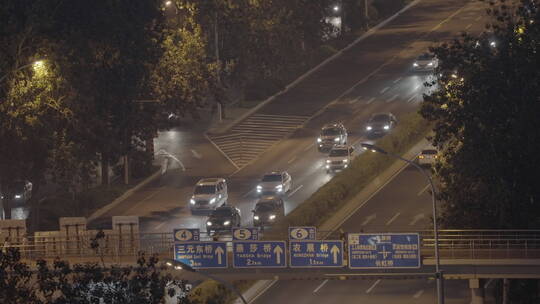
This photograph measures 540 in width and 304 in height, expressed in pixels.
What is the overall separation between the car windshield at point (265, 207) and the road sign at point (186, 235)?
1797 cm

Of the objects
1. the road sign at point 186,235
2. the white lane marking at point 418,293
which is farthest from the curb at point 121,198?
the white lane marking at point 418,293

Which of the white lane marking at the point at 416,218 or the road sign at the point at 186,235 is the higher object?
the white lane marking at the point at 416,218

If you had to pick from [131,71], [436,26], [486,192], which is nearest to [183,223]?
[131,71]

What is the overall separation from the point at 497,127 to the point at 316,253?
11652mm

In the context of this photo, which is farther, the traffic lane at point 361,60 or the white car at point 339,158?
the traffic lane at point 361,60

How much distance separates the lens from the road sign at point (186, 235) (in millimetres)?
55062

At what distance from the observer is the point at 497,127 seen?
58.1 metres

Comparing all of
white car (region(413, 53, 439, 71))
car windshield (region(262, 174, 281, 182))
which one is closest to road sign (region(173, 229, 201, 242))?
car windshield (region(262, 174, 281, 182))

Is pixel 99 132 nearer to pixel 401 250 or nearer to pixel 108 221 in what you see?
pixel 108 221

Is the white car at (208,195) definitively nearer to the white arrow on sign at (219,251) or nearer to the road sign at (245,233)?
the road sign at (245,233)

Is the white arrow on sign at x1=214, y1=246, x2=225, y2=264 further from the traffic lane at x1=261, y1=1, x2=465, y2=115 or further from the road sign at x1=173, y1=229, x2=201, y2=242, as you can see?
the traffic lane at x1=261, y1=1, x2=465, y2=115

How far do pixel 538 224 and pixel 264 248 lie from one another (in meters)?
13.8

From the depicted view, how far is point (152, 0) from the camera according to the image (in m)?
84.1

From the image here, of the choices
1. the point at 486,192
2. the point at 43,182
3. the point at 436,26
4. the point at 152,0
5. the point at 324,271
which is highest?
the point at 436,26
